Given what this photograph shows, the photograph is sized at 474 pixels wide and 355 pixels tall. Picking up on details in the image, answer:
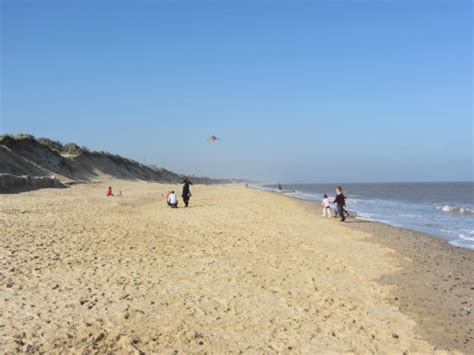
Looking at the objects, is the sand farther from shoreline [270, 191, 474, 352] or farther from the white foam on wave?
the white foam on wave

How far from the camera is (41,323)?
5.96 metres

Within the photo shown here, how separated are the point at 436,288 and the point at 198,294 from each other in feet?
16.7

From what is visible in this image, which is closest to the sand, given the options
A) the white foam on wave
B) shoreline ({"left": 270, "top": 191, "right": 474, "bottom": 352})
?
shoreline ({"left": 270, "top": 191, "right": 474, "bottom": 352})

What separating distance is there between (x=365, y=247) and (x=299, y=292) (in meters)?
6.46

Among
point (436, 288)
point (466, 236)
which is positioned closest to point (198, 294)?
point (436, 288)

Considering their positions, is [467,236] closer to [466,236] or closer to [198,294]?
[466,236]

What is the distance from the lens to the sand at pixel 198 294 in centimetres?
578

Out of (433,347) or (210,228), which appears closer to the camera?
(433,347)

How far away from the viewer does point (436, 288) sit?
9141 millimetres

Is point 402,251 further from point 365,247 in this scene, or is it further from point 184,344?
point 184,344

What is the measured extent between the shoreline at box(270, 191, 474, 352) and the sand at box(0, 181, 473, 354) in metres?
0.11

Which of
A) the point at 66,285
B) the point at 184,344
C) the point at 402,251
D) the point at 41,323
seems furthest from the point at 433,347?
the point at 402,251

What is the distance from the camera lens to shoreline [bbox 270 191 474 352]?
21.8ft

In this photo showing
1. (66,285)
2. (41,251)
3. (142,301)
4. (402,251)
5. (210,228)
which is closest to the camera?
(142,301)
